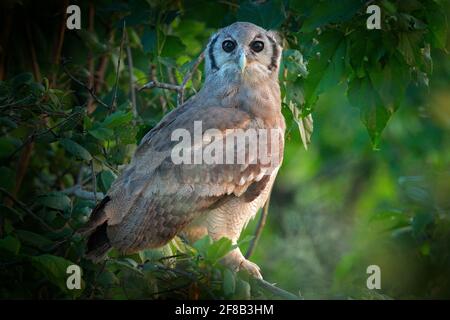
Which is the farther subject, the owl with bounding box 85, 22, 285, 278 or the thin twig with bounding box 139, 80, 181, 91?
the thin twig with bounding box 139, 80, 181, 91

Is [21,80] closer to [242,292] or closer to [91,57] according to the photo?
[91,57]

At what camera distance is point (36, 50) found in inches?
219

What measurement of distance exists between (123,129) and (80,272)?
0.76 meters

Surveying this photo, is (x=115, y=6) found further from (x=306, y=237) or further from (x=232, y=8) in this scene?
(x=306, y=237)

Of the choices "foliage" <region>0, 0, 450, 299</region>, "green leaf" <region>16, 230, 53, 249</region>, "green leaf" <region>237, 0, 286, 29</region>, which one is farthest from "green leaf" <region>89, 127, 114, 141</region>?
"green leaf" <region>237, 0, 286, 29</region>

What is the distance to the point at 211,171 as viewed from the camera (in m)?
→ 4.16

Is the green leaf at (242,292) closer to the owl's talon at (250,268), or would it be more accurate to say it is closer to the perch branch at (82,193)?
the owl's talon at (250,268)

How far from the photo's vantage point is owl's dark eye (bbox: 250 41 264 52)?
4523 mm

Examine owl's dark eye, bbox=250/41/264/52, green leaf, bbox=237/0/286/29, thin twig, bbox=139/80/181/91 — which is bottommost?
thin twig, bbox=139/80/181/91

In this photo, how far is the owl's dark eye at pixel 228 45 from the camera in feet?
14.8

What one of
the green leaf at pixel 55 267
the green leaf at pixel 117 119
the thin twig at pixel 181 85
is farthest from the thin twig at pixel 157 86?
the green leaf at pixel 55 267

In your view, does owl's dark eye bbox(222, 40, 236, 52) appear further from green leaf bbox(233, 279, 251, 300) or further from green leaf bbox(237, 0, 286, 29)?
green leaf bbox(233, 279, 251, 300)

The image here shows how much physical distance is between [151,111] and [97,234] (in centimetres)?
172

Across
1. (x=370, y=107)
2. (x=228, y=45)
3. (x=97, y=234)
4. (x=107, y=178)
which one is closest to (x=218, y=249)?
(x=97, y=234)
